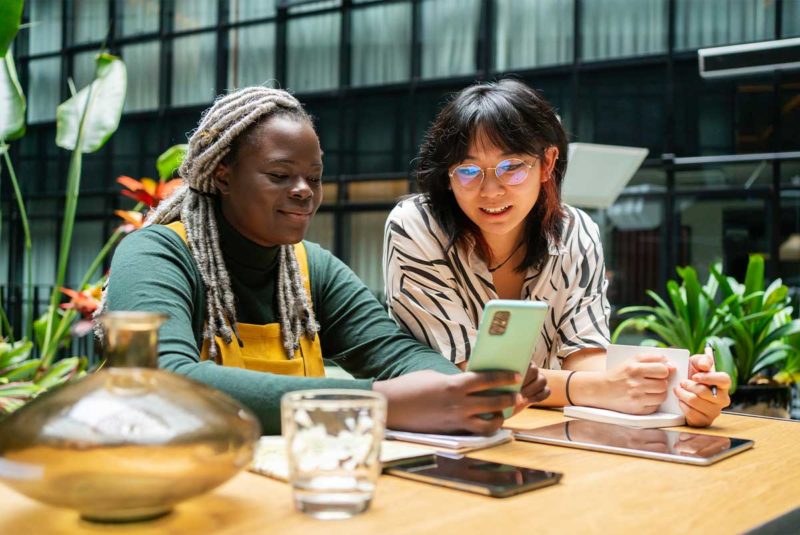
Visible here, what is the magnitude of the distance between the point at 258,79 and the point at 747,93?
616 cm

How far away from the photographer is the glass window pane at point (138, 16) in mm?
12375

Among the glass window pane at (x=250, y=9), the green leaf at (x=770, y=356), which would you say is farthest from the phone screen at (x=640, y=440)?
the glass window pane at (x=250, y=9)

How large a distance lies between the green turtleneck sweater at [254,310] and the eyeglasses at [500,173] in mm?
367

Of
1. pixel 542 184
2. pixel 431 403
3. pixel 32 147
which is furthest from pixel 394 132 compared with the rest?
pixel 431 403

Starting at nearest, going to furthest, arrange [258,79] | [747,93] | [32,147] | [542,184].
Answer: [542,184] → [747,93] → [258,79] → [32,147]

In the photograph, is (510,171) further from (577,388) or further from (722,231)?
(722,231)

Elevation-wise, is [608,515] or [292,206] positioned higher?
[292,206]

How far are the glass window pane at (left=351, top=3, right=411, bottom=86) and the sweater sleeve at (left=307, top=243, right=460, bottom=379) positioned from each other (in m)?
8.54

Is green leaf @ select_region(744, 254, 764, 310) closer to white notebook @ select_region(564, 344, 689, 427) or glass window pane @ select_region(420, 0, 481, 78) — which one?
white notebook @ select_region(564, 344, 689, 427)

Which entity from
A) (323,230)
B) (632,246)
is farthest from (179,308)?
(323,230)

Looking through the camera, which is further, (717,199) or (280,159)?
(717,199)

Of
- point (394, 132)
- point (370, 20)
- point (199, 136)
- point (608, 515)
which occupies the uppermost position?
point (370, 20)

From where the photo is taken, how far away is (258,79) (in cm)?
1151

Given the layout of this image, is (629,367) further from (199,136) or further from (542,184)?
(199,136)
